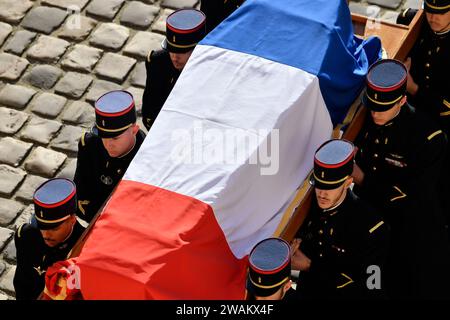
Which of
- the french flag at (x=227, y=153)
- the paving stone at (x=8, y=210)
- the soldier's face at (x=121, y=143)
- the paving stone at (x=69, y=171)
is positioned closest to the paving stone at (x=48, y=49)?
the paving stone at (x=69, y=171)

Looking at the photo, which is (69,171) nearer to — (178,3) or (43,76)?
(43,76)

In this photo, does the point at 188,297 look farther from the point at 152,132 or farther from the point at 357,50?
the point at 357,50

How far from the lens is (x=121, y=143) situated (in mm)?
6590

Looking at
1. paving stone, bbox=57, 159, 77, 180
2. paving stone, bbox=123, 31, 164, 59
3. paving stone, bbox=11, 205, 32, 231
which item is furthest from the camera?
paving stone, bbox=123, 31, 164, 59

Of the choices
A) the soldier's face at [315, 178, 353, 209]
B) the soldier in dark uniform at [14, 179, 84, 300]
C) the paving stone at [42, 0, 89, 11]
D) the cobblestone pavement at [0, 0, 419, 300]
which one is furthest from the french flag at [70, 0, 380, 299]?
the paving stone at [42, 0, 89, 11]

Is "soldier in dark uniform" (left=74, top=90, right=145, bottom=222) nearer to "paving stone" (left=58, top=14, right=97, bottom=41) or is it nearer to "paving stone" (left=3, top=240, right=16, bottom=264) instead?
"paving stone" (left=3, top=240, right=16, bottom=264)

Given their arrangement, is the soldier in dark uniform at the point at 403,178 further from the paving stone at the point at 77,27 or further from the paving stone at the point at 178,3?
the paving stone at the point at 77,27

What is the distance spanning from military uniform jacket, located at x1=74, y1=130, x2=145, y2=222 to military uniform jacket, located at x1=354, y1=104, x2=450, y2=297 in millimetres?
1561

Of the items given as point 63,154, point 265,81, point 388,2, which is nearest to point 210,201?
point 265,81

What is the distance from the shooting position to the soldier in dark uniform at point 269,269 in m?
5.42

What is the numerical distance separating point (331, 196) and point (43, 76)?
3509 millimetres

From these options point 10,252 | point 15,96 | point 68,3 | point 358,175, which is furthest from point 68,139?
point 358,175

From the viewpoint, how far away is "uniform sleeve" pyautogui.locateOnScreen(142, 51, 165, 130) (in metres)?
7.30

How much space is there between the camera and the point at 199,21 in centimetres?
703
